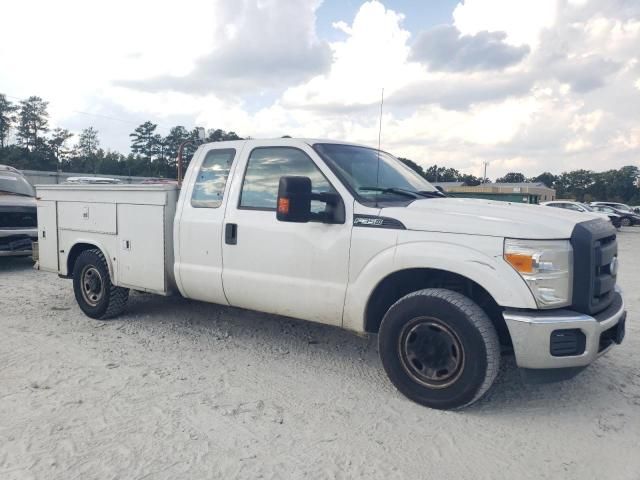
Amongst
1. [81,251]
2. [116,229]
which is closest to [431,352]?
[116,229]

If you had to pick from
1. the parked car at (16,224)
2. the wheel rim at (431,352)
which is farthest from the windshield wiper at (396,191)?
the parked car at (16,224)

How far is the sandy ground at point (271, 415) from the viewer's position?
9.34ft

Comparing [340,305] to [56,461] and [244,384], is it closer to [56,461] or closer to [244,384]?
[244,384]

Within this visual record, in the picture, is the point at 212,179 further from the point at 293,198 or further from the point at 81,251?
the point at 81,251

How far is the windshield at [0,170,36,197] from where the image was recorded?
9.88m

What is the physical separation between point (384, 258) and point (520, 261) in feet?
3.07

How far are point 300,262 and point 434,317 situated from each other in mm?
1180

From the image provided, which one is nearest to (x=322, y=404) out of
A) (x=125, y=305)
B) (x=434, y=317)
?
(x=434, y=317)

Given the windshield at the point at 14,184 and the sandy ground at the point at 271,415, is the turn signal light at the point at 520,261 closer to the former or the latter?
the sandy ground at the point at 271,415

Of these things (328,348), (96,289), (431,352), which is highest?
(431,352)

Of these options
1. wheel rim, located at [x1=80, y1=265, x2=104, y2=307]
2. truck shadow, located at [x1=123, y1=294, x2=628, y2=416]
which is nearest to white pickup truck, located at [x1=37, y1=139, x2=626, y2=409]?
wheel rim, located at [x1=80, y1=265, x2=104, y2=307]

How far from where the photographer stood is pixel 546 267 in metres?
3.19

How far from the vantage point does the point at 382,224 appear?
3740 millimetres

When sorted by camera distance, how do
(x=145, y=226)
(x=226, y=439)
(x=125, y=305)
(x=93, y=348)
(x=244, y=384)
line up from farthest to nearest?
1. (x=125, y=305)
2. (x=145, y=226)
3. (x=93, y=348)
4. (x=244, y=384)
5. (x=226, y=439)
